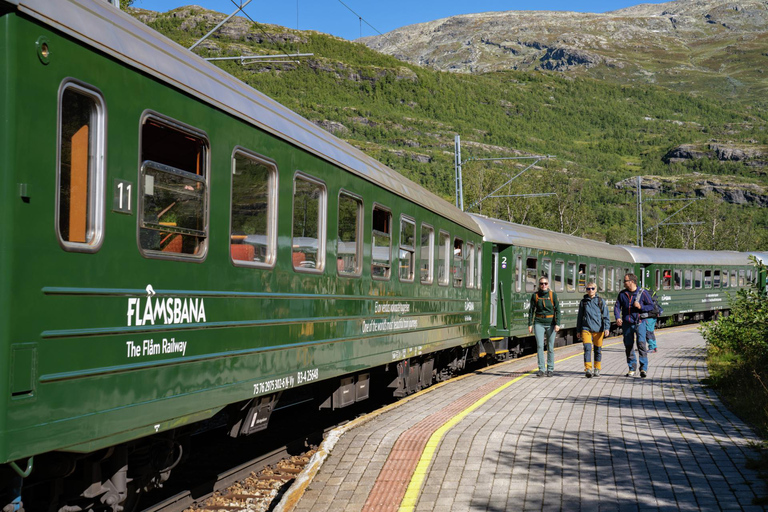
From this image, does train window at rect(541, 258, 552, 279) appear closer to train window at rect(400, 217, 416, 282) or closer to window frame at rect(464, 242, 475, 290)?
window frame at rect(464, 242, 475, 290)

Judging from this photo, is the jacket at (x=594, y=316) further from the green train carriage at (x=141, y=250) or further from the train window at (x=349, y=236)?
the green train carriage at (x=141, y=250)

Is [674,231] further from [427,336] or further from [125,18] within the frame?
[125,18]

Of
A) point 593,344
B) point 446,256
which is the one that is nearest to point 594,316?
point 593,344

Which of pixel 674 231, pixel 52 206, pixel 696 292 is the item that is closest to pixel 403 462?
pixel 52 206

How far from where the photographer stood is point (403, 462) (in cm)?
692

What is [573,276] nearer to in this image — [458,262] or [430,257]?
[458,262]

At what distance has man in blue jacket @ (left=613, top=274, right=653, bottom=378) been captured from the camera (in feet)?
42.5

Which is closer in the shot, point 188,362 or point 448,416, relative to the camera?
point 188,362

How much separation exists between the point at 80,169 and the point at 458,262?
10.4 meters

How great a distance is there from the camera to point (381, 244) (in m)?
9.87

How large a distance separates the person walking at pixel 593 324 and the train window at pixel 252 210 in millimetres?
7931

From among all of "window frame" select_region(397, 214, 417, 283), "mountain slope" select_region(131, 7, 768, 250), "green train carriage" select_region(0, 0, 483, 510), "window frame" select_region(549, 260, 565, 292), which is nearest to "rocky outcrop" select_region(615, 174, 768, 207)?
"mountain slope" select_region(131, 7, 768, 250)

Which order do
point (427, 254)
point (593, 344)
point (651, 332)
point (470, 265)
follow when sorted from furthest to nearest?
1. point (651, 332)
2. point (470, 265)
3. point (593, 344)
4. point (427, 254)

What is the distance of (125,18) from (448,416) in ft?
18.9
